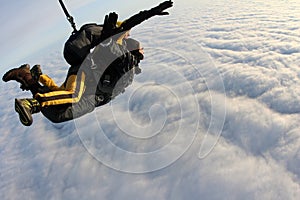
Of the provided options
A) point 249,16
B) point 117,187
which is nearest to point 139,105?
point 117,187

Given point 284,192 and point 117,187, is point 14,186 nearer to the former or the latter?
point 117,187

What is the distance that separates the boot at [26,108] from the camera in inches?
118

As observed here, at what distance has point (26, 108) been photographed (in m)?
3.06

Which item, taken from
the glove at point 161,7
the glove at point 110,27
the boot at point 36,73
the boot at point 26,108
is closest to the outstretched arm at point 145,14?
the glove at point 161,7

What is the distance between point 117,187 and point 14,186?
149ft

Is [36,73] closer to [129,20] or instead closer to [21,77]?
[21,77]

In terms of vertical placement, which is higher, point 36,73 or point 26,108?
point 36,73

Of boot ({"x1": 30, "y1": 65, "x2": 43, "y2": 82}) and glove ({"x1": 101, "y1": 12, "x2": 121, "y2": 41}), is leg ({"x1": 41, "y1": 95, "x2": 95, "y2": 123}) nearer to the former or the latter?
boot ({"x1": 30, "y1": 65, "x2": 43, "y2": 82})

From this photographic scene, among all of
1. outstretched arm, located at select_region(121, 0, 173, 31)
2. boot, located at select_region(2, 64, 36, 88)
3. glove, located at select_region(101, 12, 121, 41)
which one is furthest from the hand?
boot, located at select_region(2, 64, 36, 88)

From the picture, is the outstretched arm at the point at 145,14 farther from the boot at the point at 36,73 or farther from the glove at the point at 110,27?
the boot at the point at 36,73

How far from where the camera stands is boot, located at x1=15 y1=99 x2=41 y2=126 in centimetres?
300

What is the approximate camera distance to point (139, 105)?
8481 cm

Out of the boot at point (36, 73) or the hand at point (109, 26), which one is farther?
the boot at point (36, 73)

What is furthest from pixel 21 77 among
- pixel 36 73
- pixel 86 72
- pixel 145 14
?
pixel 145 14
